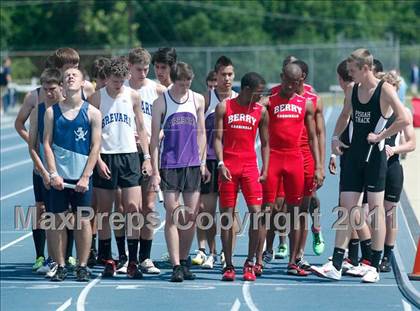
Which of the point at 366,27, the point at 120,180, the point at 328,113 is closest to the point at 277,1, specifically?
the point at 366,27

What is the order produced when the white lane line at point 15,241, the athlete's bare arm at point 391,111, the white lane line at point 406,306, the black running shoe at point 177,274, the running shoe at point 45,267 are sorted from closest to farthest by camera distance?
1. the white lane line at point 406,306
2. the athlete's bare arm at point 391,111
3. the black running shoe at point 177,274
4. the running shoe at point 45,267
5. the white lane line at point 15,241

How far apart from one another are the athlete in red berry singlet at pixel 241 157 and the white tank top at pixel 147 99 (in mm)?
1044

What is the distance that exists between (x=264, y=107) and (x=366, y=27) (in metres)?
61.7

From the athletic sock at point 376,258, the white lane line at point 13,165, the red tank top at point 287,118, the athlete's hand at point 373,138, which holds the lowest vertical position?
the athletic sock at point 376,258

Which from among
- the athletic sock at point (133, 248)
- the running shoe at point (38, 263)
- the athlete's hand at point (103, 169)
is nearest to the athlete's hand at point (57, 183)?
the athlete's hand at point (103, 169)

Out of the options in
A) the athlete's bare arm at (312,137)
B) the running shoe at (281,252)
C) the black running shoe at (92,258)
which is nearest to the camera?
the athlete's bare arm at (312,137)

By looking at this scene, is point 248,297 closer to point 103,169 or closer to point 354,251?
point 354,251

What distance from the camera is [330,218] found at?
1745 cm

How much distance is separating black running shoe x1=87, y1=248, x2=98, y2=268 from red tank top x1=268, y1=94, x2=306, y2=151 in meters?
2.52

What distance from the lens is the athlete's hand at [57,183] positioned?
1252 centimetres

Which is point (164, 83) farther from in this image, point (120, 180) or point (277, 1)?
point (277, 1)

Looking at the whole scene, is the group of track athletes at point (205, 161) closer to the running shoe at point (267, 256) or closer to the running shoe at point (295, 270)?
the running shoe at point (295, 270)

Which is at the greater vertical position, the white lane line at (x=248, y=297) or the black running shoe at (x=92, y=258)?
the black running shoe at (x=92, y=258)

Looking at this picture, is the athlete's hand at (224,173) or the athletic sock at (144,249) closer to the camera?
the athlete's hand at (224,173)
